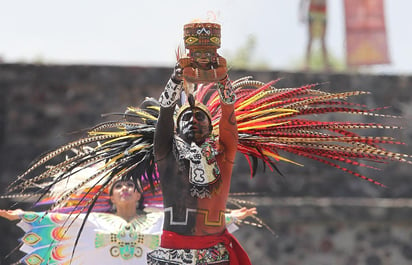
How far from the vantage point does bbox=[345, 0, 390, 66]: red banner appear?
13336 millimetres

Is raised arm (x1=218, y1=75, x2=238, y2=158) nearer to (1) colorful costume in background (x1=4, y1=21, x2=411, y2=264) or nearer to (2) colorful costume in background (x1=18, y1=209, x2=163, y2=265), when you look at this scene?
(1) colorful costume in background (x1=4, y1=21, x2=411, y2=264)

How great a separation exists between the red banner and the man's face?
8608mm

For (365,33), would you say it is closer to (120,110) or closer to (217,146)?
(120,110)

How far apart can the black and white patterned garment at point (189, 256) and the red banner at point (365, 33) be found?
8.80m

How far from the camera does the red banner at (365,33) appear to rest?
13336 millimetres

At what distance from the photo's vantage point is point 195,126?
4.92 m

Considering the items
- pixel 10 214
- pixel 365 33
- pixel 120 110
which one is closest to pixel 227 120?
pixel 10 214

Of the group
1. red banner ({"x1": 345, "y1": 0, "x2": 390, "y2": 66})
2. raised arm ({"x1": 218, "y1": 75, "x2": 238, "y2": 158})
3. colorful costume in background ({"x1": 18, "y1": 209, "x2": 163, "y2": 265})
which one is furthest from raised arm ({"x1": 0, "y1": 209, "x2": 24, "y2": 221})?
red banner ({"x1": 345, "y1": 0, "x2": 390, "y2": 66})

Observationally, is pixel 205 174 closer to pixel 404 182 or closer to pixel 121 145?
pixel 121 145

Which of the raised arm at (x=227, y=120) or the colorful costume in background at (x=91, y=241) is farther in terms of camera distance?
the colorful costume in background at (x=91, y=241)

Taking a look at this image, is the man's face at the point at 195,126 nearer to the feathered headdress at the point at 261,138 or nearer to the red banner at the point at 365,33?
the feathered headdress at the point at 261,138

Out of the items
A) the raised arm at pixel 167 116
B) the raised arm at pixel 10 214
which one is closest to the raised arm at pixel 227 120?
the raised arm at pixel 167 116

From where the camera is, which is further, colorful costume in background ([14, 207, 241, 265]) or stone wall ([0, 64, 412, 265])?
stone wall ([0, 64, 412, 265])

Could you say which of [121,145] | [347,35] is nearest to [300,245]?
[347,35]
